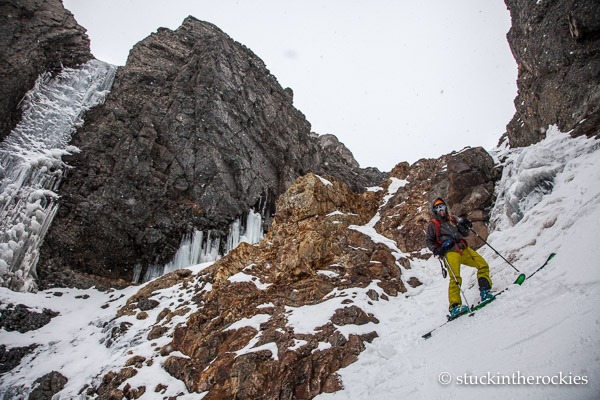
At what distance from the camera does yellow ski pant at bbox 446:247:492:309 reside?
5219 millimetres

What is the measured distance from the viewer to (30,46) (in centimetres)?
2452

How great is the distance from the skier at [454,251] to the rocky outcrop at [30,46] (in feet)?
94.1

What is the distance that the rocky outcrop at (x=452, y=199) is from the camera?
40.7ft

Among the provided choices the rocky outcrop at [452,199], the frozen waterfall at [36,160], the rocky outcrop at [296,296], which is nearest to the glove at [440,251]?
the rocky outcrop at [296,296]

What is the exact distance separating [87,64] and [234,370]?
33.5 meters

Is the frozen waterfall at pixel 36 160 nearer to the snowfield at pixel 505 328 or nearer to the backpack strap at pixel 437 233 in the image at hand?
the snowfield at pixel 505 328

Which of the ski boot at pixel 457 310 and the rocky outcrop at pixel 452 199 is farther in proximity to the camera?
the rocky outcrop at pixel 452 199

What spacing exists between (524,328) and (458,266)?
225cm

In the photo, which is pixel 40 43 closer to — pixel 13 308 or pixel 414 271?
pixel 13 308

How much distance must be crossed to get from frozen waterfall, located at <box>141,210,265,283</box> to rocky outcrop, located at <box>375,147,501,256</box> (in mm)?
10873

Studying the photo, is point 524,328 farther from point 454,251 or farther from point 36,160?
point 36,160

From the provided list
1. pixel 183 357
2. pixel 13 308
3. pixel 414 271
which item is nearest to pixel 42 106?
pixel 13 308

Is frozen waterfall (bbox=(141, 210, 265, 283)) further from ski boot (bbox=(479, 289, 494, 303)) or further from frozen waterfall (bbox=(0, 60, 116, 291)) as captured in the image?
ski boot (bbox=(479, 289, 494, 303))

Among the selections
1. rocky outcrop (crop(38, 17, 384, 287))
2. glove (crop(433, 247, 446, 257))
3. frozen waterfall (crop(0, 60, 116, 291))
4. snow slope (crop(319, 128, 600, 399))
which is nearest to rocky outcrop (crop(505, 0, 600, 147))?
snow slope (crop(319, 128, 600, 399))
